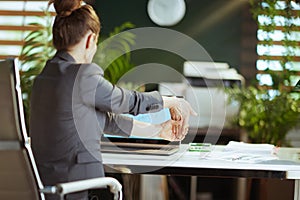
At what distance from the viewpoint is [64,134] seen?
2.61m

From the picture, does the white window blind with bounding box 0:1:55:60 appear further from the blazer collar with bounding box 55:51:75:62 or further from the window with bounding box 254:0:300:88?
the blazer collar with bounding box 55:51:75:62

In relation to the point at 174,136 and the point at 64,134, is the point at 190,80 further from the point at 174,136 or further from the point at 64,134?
the point at 64,134

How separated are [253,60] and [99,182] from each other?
4957 mm

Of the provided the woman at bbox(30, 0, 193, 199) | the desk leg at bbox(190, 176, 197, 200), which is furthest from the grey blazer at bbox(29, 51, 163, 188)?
the desk leg at bbox(190, 176, 197, 200)

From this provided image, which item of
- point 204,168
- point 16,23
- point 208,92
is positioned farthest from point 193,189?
point 204,168

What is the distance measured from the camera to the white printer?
20.1 feet

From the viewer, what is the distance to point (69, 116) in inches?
103

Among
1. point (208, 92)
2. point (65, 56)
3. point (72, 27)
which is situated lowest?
point (208, 92)

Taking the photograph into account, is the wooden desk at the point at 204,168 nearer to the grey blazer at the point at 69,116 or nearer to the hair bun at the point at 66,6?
the grey blazer at the point at 69,116

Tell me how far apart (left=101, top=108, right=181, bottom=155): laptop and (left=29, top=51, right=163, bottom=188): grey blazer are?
13.2 inches

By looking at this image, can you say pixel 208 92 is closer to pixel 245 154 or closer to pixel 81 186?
pixel 245 154

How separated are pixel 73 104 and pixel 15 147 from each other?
1.48 ft

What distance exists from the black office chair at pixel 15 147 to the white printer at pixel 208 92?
3.92 metres

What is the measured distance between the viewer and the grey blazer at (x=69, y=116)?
260 centimetres
